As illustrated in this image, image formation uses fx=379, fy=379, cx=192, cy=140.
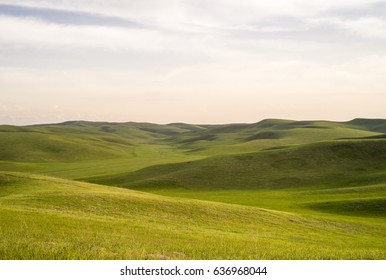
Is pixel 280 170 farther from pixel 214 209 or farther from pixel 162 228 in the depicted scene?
pixel 162 228

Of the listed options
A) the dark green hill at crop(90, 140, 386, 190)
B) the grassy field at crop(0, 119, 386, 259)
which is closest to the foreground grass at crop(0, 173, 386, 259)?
the grassy field at crop(0, 119, 386, 259)

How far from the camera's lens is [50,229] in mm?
20297

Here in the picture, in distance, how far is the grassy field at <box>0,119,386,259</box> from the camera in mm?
15203

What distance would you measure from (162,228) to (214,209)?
1542 centimetres

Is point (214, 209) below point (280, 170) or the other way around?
the other way around

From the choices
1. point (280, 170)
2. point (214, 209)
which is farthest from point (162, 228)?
point (280, 170)

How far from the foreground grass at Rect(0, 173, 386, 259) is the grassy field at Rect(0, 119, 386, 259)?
9 cm

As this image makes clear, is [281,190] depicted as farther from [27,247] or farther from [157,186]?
[27,247]

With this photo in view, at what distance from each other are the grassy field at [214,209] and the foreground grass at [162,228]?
87 millimetres

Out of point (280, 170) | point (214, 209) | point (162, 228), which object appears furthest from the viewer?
point (280, 170)

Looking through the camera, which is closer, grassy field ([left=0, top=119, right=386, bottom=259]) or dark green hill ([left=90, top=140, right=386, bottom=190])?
grassy field ([left=0, top=119, right=386, bottom=259])

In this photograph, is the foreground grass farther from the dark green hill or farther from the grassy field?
the dark green hill

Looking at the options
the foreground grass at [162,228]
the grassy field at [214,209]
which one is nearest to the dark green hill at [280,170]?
the grassy field at [214,209]

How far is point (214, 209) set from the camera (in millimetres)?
40938
